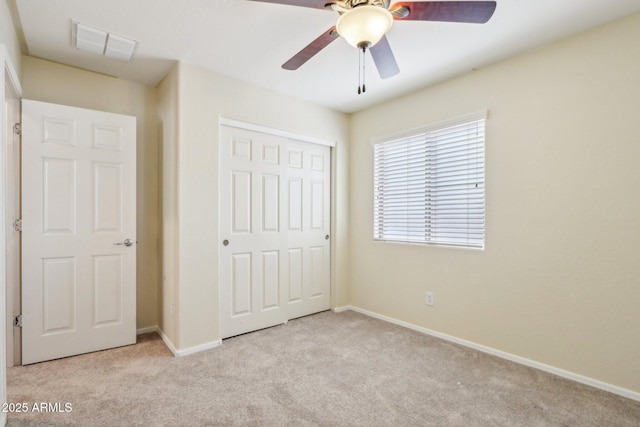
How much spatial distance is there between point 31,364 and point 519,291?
12.6 feet

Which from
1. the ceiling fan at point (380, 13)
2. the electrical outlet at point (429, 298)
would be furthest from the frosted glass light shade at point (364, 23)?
the electrical outlet at point (429, 298)

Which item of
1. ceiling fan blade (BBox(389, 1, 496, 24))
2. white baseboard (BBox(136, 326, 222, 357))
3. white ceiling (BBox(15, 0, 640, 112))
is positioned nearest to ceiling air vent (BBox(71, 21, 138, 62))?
white ceiling (BBox(15, 0, 640, 112))

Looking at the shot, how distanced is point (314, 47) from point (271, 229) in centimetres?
193

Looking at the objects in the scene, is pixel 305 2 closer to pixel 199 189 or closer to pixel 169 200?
pixel 199 189

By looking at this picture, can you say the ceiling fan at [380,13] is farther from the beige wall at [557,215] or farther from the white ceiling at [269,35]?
the beige wall at [557,215]

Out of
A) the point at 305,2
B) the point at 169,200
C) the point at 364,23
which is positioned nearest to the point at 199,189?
the point at 169,200

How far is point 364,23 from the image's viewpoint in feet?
5.06

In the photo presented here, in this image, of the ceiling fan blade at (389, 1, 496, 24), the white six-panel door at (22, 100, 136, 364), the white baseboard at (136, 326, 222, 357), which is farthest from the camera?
the white baseboard at (136, 326, 222, 357)

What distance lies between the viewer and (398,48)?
7.97ft

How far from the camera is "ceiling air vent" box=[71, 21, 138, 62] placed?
222 cm

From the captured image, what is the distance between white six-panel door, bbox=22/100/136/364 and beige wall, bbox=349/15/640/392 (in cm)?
286

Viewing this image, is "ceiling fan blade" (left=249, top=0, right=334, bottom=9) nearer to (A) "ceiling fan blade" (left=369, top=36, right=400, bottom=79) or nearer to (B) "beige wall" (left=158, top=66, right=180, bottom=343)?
(A) "ceiling fan blade" (left=369, top=36, right=400, bottom=79)

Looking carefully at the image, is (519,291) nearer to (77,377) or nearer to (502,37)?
(502,37)

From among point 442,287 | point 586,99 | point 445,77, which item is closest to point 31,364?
point 442,287
